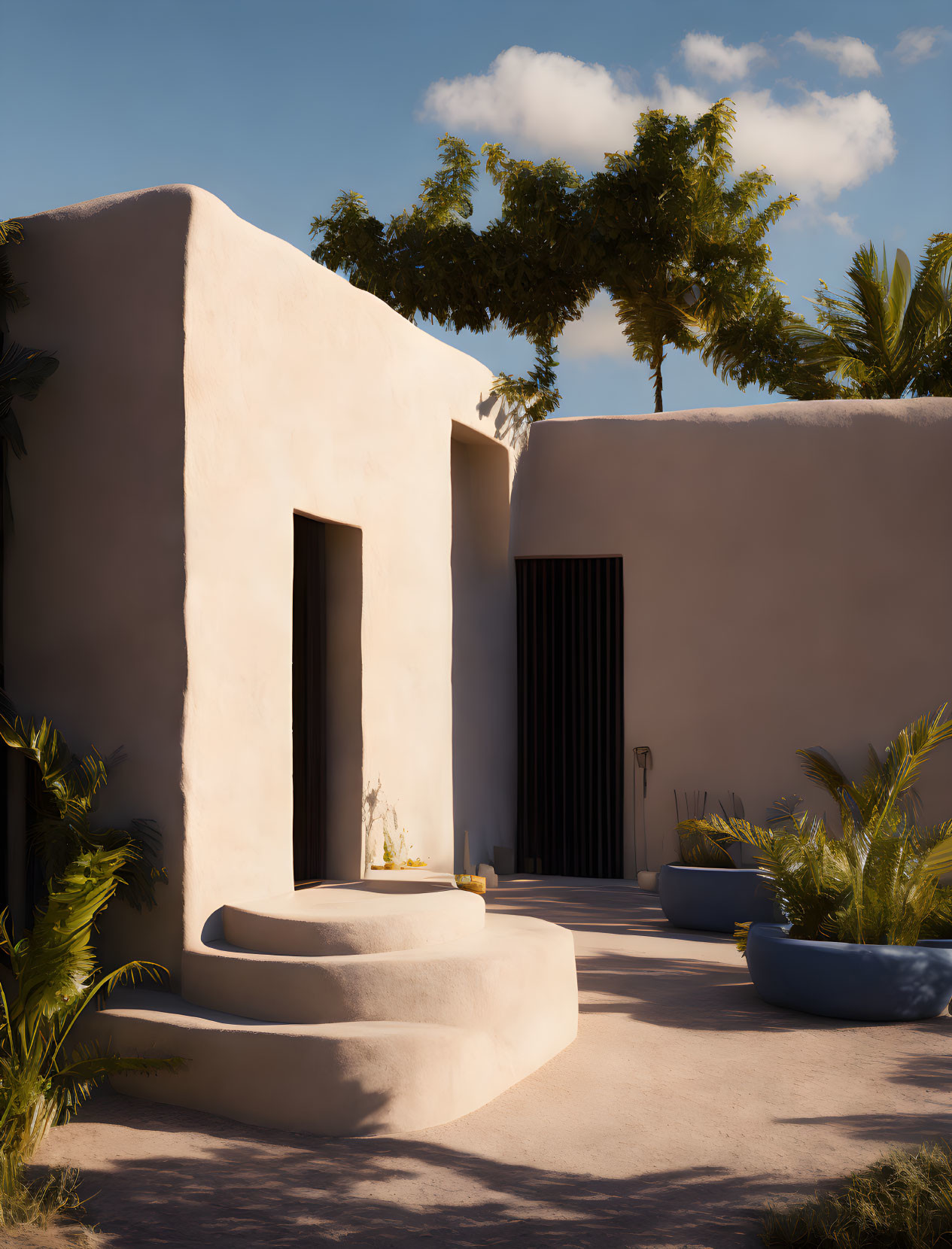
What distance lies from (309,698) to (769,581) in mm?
5332

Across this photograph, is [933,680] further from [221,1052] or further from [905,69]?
[221,1052]

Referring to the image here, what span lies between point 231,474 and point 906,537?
7.25 m

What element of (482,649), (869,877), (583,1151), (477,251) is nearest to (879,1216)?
(583,1151)

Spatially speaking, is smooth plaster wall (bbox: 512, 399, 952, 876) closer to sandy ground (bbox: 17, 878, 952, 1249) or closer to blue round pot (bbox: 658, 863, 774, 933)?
blue round pot (bbox: 658, 863, 774, 933)

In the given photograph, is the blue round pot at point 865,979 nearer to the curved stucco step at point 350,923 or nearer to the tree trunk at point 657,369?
the curved stucco step at point 350,923

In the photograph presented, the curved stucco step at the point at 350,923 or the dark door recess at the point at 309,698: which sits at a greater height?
the dark door recess at the point at 309,698

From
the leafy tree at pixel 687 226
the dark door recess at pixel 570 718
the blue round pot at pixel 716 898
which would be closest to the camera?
the blue round pot at pixel 716 898

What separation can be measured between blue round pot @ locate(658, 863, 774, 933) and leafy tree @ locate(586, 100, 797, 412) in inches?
478

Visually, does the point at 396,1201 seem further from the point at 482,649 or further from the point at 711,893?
the point at 482,649

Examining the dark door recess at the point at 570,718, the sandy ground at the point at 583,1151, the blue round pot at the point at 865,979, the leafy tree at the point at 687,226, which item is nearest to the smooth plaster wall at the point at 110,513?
the sandy ground at the point at 583,1151

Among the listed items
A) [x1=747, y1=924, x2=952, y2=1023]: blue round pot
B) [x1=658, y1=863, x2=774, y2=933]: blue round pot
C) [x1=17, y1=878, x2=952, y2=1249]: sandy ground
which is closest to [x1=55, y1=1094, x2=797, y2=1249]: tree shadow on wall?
[x1=17, y1=878, x2=952, y2=1249]: sandy ground

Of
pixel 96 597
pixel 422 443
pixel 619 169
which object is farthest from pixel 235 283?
pixel 619 169

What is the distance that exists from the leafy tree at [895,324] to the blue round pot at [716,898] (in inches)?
442

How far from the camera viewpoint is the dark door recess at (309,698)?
7.61m
